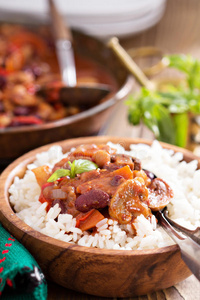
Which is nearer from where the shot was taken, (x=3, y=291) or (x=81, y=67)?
(x=3, y=291)

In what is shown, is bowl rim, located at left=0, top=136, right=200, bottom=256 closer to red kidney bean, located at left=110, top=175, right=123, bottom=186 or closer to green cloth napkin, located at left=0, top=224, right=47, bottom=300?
green cloth napkin, located at left=0, top=224, right=47, bottom=300

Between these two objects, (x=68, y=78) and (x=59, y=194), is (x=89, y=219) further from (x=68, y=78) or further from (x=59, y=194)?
(x=68, y=78)

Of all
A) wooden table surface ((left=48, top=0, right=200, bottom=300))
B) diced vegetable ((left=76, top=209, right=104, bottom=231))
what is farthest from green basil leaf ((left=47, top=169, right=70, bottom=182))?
wooden table surface ((left=48, top=0, right=200, bottom=300))

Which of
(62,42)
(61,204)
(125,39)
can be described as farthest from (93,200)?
(125,39)

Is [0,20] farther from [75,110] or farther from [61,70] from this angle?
[75,110]

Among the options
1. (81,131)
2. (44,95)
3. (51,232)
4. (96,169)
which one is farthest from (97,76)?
(51,232)

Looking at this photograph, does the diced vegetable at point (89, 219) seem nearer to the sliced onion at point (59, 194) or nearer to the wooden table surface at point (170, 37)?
the sliced onion at point (59, 194)

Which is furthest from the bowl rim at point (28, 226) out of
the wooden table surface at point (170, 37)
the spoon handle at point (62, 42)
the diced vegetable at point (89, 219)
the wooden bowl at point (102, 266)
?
the spoon handle at point (62, 42)
